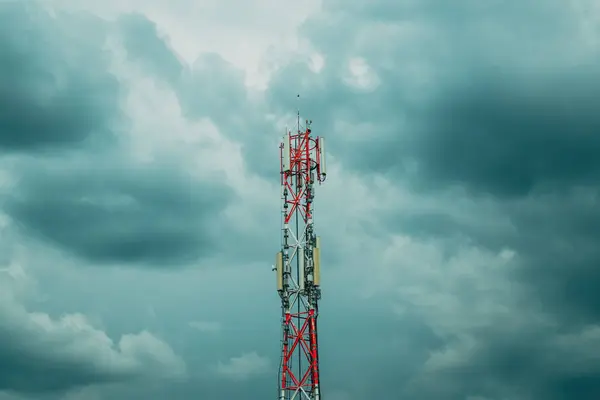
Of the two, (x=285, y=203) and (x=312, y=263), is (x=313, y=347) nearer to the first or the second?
(x=312, y=263)

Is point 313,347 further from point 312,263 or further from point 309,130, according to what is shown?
point 309,130

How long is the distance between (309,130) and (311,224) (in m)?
13.1

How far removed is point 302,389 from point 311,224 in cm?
2192

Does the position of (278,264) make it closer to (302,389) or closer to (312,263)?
(312,263)

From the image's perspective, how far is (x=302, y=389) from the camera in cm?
13512

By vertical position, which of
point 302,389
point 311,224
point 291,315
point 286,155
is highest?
point 286,155

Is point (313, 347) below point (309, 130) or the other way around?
below

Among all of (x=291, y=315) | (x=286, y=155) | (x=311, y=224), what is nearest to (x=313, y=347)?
(x=291, y=315)

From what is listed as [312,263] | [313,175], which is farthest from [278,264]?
[313,175]

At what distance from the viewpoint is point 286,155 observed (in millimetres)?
142750

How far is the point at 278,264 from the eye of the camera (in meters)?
138

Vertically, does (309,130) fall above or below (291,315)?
above

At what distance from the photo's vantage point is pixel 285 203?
5571 inches

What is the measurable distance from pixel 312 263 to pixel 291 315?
7.36 metres
